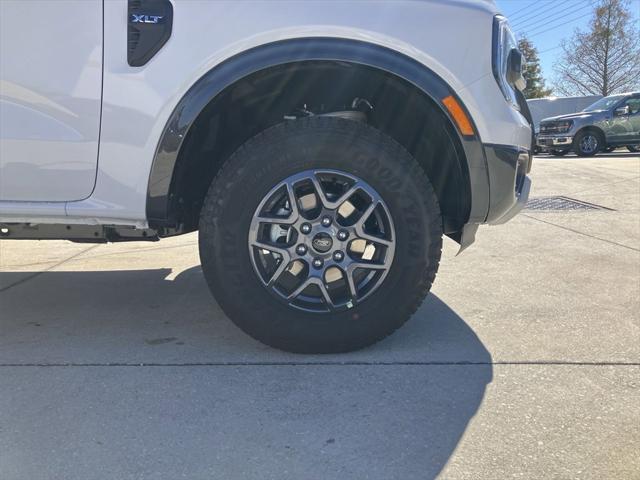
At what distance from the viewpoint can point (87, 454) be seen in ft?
6.86

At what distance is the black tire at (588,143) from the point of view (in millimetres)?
16859

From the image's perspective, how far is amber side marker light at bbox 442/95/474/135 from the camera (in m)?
2.72

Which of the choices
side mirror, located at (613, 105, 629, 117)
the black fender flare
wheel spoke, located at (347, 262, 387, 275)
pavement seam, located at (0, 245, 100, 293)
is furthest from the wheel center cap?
side mirror, located at (613, 105, 629, 117)

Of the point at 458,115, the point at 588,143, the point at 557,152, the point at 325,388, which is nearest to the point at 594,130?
the point at 588,143

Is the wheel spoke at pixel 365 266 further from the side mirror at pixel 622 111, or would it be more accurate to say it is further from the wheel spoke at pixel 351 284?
the side mirror at pixel 622 111

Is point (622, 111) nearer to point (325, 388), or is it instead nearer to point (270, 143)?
point (270, 143)

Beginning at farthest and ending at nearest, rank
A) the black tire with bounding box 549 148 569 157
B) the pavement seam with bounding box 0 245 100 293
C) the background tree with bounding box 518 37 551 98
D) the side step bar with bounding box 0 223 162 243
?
the background tree with bounding box 518 37 551 98
the black tire with bounding box 549 148 569 157
the pavement seam with bounding box 0 245 100 293
the side step bar with bounding box 0 223 162 243

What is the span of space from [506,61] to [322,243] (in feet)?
4.25

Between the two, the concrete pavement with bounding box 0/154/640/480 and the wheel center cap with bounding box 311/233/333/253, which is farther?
the wheel center cap with bounding box 311/233/333/253

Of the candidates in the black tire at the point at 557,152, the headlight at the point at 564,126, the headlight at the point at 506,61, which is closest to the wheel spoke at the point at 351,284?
the headlight at the point at 506,61

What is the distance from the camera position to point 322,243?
279cm

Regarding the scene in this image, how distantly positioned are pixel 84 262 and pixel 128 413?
3052 mm

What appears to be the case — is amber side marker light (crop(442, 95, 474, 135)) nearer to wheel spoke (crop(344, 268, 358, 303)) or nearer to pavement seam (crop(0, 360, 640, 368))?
wheel spoke (crop(344, 268, 358, 303))

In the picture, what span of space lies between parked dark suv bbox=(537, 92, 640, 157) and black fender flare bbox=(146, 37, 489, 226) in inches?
624
